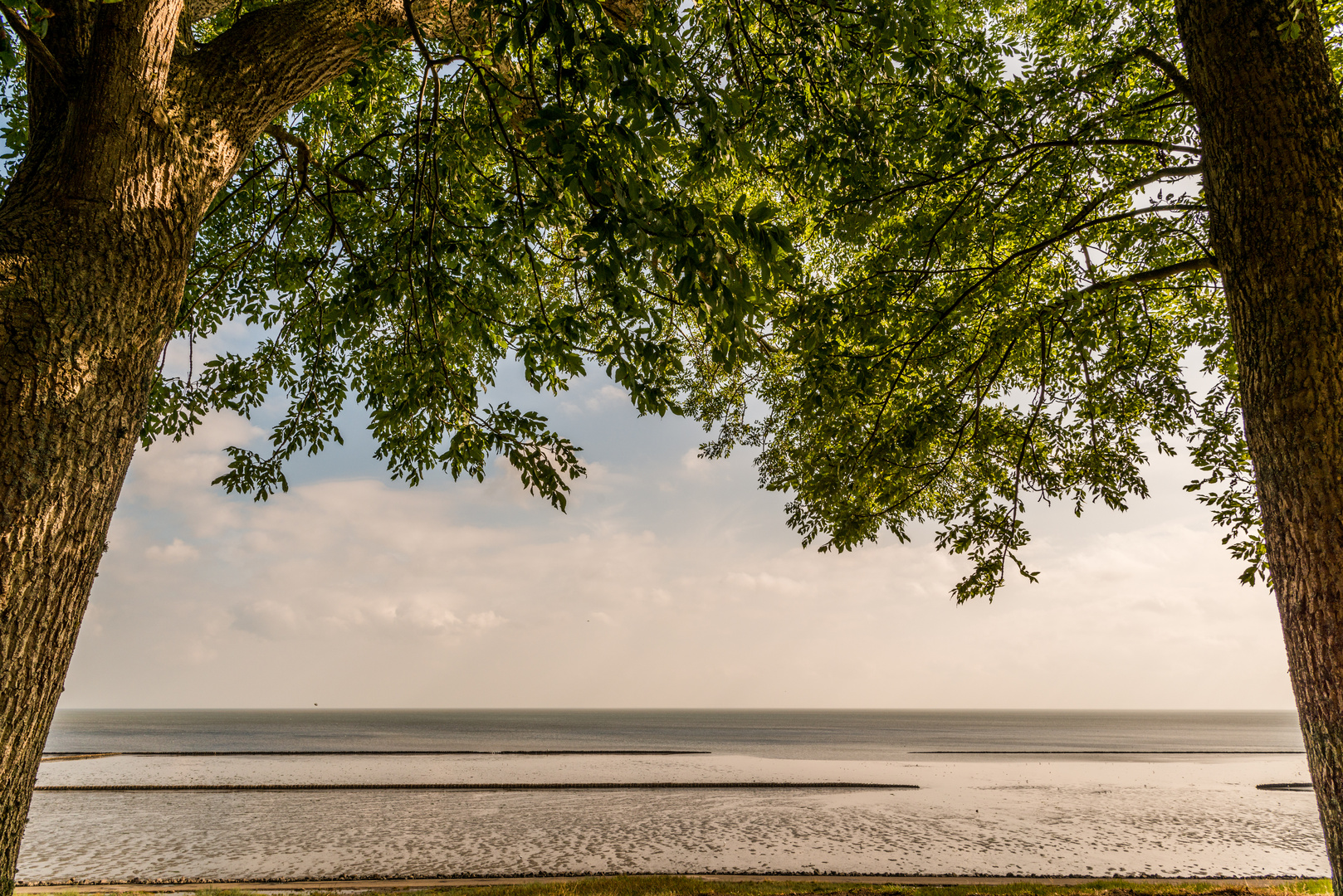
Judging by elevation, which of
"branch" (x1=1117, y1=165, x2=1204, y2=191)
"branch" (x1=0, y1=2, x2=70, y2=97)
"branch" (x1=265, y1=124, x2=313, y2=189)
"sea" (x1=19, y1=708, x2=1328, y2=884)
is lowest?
"sea" (x1=19, y1=708, x2=1328, y2=884)

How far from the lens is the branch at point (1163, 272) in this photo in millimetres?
6734

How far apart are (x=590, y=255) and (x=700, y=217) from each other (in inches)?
28.2

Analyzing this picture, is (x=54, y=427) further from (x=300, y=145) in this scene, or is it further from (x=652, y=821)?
(x=652, y=821)

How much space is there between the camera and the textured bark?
8.59ft

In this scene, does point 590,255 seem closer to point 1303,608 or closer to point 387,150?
point 1303,608

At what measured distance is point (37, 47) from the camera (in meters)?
3.05

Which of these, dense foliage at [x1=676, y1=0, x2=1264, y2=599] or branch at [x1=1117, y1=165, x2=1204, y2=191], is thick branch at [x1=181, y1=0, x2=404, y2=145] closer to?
dense foliage at [x1=676, y1=0, x2=1264, y2=599]

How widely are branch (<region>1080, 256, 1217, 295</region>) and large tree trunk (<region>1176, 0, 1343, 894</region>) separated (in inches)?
105

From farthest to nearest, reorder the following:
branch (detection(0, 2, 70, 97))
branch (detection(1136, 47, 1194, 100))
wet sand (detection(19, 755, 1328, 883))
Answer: wet sand (detection(19, 755, 1328, 883))
branch (detection(1136, 47, 1194, 100))
branch (detection(0, 2, 70, 97))

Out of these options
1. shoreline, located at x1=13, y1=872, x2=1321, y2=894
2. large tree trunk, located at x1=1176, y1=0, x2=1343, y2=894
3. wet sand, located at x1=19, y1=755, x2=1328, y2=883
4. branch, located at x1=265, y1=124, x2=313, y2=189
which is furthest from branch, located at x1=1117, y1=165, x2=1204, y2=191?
wet sand, located at x1=19, y1=755, x2=1328, y2=883

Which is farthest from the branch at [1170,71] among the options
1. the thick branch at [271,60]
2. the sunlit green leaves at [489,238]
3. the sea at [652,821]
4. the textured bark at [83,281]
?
the sea at [652,821]

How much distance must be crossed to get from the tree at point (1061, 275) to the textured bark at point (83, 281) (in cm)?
276

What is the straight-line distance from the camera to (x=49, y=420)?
8.84ft

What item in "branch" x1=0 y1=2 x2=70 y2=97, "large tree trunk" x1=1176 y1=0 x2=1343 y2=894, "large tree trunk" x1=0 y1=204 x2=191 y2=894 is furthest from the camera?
"large tree trunk" x1=1176 y1=0 x2=1343 y2=894
